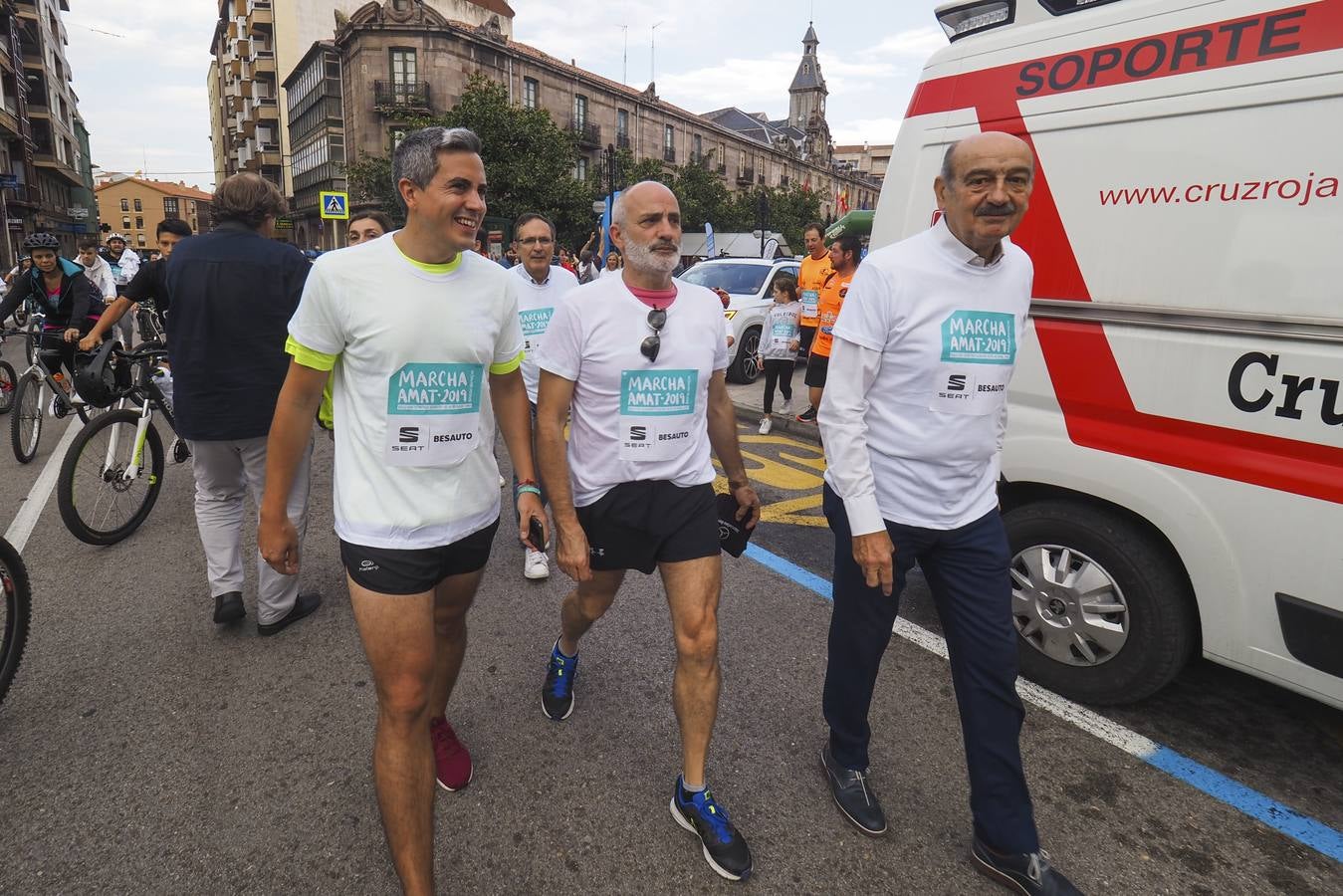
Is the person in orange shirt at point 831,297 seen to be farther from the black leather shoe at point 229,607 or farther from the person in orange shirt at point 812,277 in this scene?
the black leather shoe at point 229,607

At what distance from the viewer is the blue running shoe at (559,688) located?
280cm

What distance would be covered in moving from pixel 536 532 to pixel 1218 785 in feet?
A: 7.66

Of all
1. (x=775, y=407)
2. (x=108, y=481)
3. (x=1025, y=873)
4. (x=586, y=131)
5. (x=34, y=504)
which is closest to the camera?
(x=1025, y=873)

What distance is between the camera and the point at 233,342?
325cm

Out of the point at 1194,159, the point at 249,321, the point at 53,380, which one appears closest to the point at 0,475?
the point at 53,380

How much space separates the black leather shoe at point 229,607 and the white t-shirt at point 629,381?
6.89 ft

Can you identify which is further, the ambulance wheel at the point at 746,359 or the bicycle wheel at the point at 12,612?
the ambulance wheel at the point at 746,359

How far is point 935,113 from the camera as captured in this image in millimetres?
3035

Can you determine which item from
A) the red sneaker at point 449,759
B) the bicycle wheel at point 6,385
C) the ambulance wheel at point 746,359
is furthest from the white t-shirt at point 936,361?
the bicycle wheel at point 6,385

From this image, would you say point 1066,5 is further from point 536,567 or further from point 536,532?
point 536,567

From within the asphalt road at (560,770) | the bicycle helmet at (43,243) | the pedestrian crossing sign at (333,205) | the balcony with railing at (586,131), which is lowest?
the asphalt road at (560,770)

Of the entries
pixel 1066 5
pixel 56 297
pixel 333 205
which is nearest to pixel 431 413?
pixel 1066 5

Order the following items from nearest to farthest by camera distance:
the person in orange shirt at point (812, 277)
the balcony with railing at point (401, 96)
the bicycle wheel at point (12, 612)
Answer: the bicycle wheel at point (12, 612) < the person in orange shirt at point (812, 277) < the balcony with railing at point (401, 96)

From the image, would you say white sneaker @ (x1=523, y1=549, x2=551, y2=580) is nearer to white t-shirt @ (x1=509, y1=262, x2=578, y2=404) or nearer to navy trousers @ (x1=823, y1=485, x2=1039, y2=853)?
white t-shirt @ (x1=509, y1=262, x2=578, y2=404)
